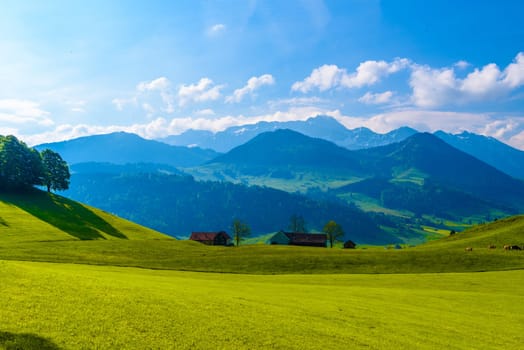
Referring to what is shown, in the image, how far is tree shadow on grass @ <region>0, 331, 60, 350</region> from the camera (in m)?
15.6

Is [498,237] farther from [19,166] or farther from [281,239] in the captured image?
[19,166]

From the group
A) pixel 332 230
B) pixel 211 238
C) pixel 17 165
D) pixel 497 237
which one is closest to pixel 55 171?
pixel 17 165

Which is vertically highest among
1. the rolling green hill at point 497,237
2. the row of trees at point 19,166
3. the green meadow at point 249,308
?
the row of trees at point 19,166

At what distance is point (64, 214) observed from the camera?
118 metres

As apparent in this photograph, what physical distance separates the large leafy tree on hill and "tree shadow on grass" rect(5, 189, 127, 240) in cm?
495

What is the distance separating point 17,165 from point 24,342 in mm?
140246

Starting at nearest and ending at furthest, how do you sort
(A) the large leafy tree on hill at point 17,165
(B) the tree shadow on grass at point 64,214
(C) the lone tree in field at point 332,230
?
(B) the tree shadow on grass at point 64,214 → (A) the large leafy tree on hill at point 17,165 → (C) the lone tree in field at point 332,230

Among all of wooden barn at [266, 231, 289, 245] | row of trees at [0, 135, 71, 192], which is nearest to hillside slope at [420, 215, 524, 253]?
wooden barn at [266, 231, 289, 245]

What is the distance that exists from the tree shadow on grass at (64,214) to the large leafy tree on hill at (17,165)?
4.95 metres

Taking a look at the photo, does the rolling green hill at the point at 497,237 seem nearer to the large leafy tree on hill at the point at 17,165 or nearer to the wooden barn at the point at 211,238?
the wooden barn at the point at 211,238

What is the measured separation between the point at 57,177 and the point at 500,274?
6130 inches

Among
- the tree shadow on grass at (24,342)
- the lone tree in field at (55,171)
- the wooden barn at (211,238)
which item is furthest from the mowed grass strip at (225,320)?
the wooden barn at (211,238)

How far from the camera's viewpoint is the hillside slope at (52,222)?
8656 cm

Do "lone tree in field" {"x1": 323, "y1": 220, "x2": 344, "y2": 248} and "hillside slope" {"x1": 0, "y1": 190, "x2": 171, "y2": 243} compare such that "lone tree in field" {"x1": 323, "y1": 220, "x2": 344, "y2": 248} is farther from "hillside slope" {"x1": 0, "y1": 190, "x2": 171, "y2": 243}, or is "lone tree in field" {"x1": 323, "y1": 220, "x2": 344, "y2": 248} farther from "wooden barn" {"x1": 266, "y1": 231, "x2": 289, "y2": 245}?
"hillside slope" {"x1": 0, "y1": 190, "x2": 171, "y2": 243}
